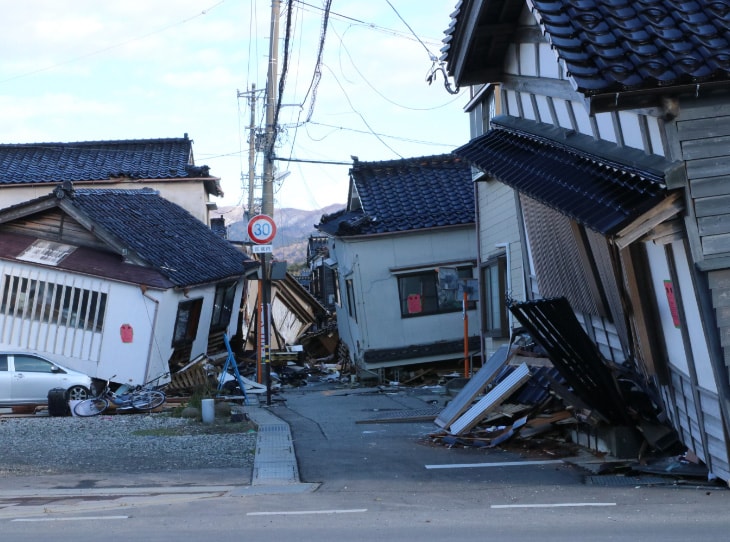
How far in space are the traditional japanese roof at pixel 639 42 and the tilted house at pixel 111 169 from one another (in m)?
26.2

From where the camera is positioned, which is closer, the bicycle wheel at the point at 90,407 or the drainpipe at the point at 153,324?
the bicycle wheel at the point at 90,407

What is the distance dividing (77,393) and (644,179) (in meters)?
15.1

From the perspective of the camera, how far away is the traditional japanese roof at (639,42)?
8.06 meters

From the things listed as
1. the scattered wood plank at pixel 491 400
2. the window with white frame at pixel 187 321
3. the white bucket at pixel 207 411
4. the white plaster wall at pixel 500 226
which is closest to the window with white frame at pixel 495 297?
the white plaster wall at pixel 500 226

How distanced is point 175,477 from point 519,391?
17.1 ft

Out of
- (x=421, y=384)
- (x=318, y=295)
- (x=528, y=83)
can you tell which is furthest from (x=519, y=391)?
(x=318, y=295)

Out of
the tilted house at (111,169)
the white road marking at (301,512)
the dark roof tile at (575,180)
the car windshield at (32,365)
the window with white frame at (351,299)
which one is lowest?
the white road marking at (301,512)

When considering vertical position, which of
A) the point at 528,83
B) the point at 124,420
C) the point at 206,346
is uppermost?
the point at 528,83

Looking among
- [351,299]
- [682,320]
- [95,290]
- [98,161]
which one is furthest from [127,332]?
[98,161]

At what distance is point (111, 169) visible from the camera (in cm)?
3472

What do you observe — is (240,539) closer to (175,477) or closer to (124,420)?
(175,477)

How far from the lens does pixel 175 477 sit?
11125mm

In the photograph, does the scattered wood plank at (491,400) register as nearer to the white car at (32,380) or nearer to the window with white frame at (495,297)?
the window with white frame at (495,297)

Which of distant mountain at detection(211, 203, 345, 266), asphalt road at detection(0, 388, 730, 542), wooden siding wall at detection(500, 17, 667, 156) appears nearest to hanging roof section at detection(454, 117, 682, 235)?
wooden siding wall at detection(500, 17, 667, 156)
